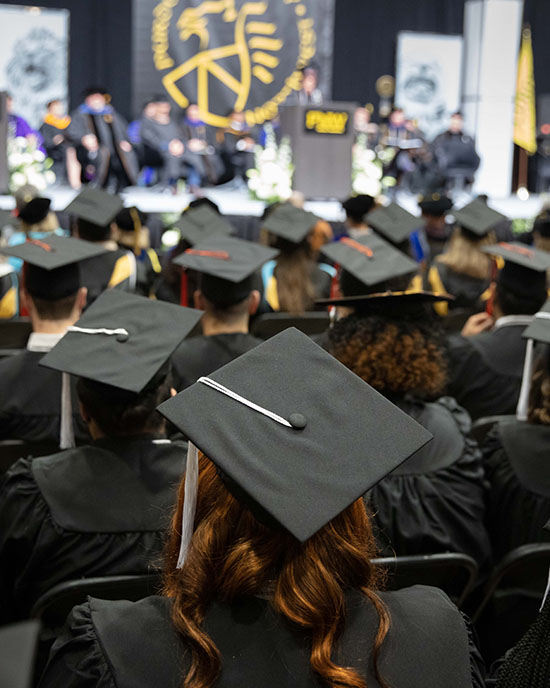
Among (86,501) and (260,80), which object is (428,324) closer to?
(86,501)

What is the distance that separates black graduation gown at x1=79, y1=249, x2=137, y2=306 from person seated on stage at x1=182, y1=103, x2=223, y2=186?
7.93 meters

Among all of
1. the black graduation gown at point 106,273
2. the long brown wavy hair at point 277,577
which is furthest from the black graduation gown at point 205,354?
the long brown wavy hair at point 277,577

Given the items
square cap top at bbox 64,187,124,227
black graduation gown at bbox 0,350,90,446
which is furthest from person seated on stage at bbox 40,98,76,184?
black graduation gown at bbox 0,350,90,446

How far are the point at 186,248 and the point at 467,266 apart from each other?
A: 1.85 metres

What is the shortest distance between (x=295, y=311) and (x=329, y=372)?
3.47 m

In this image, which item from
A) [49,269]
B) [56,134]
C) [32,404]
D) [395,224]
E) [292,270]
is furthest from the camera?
[56,134]

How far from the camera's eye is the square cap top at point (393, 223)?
5484 mm

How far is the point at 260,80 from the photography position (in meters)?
15.9

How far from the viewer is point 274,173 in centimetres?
1084

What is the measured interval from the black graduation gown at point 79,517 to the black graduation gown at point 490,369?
6.12 ft

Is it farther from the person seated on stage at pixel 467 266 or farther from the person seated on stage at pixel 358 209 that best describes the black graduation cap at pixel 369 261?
the person seated on stage at pixel 358 209

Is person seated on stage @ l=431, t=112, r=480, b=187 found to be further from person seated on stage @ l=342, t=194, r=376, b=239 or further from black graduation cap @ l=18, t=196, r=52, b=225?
black graduation cap @ l=18, t=196, r=52, b=225

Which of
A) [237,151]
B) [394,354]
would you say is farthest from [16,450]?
[237,151]

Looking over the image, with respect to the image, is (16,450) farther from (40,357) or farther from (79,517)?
(79,517)
